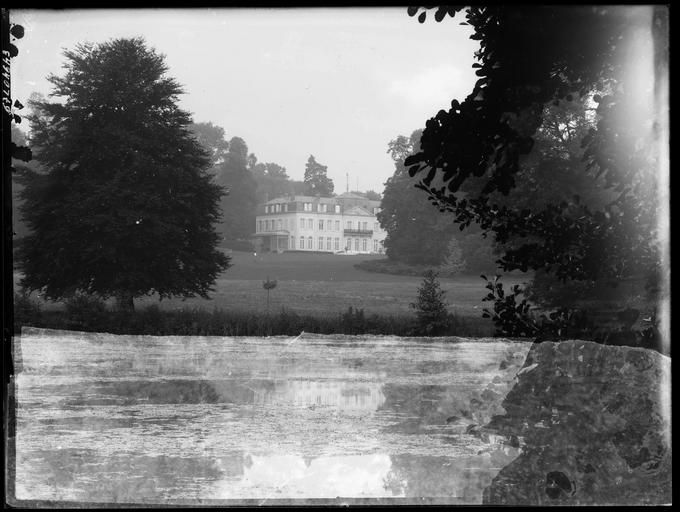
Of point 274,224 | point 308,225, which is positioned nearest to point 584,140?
point 308,225

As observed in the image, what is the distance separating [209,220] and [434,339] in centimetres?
264

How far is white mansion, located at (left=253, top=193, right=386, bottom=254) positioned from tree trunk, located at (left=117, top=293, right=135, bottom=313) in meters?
1.41

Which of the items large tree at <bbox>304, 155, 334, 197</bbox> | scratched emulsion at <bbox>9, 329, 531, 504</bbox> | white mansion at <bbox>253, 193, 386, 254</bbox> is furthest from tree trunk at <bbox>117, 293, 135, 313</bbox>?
large tree at <bbox>304, 155, 334, 197</bbox>

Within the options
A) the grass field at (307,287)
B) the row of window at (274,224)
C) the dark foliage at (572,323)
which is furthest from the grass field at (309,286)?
the dark foliage at (572,323)

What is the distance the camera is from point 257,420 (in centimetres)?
474

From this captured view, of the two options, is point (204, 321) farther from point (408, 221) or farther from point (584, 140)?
point (584, 140)

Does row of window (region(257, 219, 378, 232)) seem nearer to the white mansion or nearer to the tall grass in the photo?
the white mansion

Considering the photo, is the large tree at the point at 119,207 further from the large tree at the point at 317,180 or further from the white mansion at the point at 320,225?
the large tree at the point at 317,180

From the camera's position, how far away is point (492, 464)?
4.05 m

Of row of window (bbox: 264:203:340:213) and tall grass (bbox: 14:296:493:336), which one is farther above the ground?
row of window (bbox: 264:203:340:213)

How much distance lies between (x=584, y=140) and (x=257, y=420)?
2886 mm

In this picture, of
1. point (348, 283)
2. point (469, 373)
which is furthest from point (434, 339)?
point (348, 283)

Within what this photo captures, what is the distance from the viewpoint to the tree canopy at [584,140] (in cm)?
379

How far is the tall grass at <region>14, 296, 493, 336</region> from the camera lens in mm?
6266
